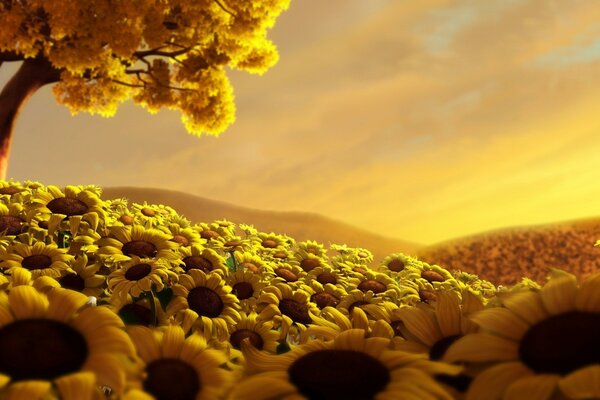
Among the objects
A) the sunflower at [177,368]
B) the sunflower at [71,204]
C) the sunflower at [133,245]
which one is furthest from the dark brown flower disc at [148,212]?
the sunflower at [177,368]

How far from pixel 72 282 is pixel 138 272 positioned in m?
0.54

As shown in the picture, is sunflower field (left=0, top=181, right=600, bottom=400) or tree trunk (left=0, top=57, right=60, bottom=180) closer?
sunflower field (left=0, top=181, right=600, bottom=400)

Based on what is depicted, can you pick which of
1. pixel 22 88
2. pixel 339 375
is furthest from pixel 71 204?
pixel 22 88

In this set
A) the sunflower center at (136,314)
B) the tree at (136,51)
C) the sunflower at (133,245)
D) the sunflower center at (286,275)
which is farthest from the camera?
the tree at (136,51)

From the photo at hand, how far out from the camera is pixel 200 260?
4.01 m

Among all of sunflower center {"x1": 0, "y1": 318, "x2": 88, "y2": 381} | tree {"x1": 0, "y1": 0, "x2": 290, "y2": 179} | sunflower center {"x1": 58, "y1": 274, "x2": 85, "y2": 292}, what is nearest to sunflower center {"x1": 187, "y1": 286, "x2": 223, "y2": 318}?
sunflower center {"x1": 58, "y1": 274, "x2": 85, "y2": 292}

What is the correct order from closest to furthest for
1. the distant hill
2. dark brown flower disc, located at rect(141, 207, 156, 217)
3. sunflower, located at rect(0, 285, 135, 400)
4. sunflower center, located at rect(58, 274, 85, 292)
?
sunflower, located at rect(0, 285, 135, 400) → sunflower center, located at rect(58, 274, 85, 292) → dark brown flower disc, located at rect(141, 207, 156, 217) → the distant hill

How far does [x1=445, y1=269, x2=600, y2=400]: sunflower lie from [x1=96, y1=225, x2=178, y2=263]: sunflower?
8.31ft

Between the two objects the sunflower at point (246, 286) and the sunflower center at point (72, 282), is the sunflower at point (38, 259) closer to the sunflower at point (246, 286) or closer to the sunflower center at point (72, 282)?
the sunflower center at point (72, 282)

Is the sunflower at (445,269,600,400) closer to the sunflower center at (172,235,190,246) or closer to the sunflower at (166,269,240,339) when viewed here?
the sunflower at (166,269,240,339)

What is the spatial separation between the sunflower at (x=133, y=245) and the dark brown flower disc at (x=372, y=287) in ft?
4.47

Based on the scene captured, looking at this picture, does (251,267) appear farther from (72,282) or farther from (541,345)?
(541,345)

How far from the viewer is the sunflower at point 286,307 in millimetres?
3644

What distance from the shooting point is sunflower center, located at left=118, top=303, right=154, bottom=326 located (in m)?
3.42
